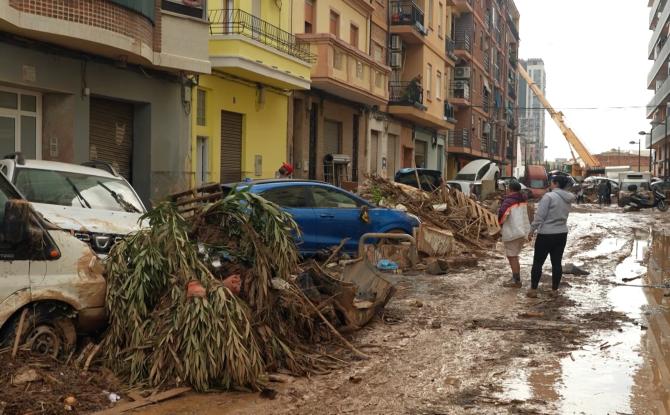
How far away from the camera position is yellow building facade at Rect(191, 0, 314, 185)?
18.7m

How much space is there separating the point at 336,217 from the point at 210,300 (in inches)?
288

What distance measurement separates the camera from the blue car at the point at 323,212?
1239cm

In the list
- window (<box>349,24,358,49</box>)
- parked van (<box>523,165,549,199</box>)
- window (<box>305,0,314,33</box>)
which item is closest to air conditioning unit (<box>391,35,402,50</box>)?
window (<box>349,24,358,49</box>)

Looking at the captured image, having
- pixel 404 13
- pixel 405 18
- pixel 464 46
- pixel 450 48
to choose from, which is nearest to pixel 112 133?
pixel 405 18

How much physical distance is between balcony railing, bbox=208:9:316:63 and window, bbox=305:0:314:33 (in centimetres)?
172

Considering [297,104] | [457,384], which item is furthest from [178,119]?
[457,384]

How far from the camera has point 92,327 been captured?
624 cm

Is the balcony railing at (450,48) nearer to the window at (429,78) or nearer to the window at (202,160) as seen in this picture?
the window at (429,78)

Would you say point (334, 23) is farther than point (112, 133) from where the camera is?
Yes

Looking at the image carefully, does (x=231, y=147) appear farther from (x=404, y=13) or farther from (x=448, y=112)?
(x=448, y=112)

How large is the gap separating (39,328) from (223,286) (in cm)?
146

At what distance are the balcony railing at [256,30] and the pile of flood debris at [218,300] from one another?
39.2 ft

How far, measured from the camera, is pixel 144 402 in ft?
17.3

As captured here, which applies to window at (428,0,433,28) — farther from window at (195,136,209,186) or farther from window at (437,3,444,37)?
window at (195,136,209,186)
